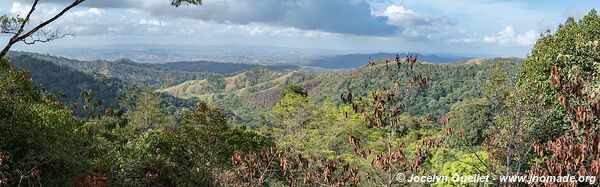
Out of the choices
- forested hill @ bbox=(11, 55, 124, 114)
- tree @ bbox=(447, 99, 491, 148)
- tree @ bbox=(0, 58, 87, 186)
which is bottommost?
forested hill @ bbox=(11, 55, 124, 114)

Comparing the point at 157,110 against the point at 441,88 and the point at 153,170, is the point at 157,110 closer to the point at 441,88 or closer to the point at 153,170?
the point at 153,170

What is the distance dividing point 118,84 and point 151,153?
17103 cm

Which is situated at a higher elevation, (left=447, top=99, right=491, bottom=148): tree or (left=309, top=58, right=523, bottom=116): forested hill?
(left=447, top=99, right=491, bottom=148): tree

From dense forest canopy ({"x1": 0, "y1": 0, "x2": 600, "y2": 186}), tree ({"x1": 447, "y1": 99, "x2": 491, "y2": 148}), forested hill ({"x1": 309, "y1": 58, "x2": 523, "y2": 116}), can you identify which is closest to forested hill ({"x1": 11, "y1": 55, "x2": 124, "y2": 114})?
forested hill ({"x1": 309, "y1": 58, "x2": 523, "y2": 116})

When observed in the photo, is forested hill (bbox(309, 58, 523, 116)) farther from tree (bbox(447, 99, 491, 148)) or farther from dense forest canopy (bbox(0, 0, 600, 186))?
dense forest canopy (bbox(0, 0, 600, 186))

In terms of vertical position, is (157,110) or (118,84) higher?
(157,110)

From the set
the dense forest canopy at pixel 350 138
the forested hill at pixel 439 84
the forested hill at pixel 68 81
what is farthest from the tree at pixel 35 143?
the forested hill at pixel 68 81

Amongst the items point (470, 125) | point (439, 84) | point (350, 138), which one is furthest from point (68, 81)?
point (350, 138)

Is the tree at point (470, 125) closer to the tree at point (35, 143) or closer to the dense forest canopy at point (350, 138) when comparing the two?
the dense forest canopy at point (350, 138)

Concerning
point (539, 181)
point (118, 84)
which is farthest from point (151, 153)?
point (118, 84)

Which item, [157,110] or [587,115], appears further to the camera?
[157,110]

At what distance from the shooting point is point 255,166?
13.3m

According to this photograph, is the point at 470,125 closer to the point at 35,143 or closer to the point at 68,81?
the point at 35,143

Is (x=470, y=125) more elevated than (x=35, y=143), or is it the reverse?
(x=35, y=143)
